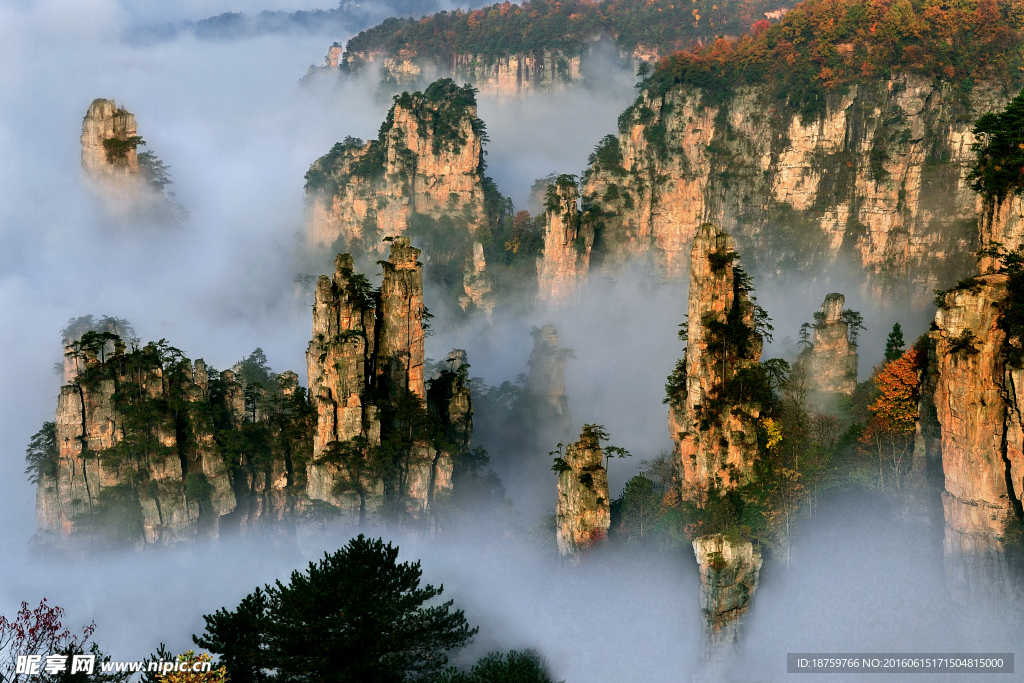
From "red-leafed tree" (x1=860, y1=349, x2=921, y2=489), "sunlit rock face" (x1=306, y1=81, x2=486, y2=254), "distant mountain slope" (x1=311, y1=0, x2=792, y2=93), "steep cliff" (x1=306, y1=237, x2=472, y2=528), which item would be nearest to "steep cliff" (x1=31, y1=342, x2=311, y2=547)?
"steep cliff" (x1=306, y1=237, x2=472, y2=528)

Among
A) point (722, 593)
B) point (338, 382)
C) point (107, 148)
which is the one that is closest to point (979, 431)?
point (722, 593)

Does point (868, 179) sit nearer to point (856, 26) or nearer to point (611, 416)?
point (856, 26)

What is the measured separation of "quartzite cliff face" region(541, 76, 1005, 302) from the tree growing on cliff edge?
2231 inches

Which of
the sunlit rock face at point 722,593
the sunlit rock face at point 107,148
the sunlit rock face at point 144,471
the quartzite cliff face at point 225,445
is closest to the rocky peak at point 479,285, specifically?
the sunlit rock face at point 107,148

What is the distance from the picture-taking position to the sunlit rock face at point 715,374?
182ft

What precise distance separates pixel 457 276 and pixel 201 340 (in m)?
25.5

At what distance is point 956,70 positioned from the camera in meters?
86.8

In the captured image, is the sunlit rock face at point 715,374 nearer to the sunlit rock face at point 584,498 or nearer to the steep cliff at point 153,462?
the sunlit rock face at point 584,498

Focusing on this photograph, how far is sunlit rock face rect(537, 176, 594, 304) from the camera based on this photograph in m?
100

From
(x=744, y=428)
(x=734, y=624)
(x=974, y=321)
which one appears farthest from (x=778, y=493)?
(x=974, y=321)

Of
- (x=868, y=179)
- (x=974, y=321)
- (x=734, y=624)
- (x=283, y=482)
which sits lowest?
(x=734, y=624)

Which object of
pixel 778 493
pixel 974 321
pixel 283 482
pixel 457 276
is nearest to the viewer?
pixel 974 321

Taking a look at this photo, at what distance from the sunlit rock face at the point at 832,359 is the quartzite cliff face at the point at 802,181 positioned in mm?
21049

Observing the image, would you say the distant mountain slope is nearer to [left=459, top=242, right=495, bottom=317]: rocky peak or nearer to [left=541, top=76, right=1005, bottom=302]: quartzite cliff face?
[left=541, top=76, right=1005, bottom=302]: quartzite cliff face
